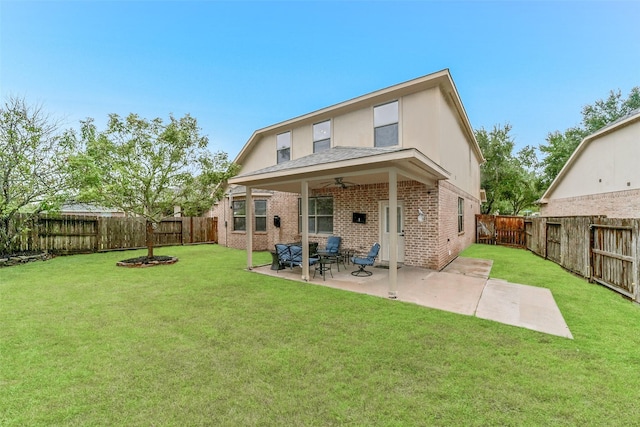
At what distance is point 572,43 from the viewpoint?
14.2m

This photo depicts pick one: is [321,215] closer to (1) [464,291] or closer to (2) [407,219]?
(2) [407,219]

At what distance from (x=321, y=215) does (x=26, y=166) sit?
1094 cm

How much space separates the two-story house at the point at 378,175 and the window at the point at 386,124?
0.12ft

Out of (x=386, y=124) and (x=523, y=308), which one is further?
(x=386, y=124)

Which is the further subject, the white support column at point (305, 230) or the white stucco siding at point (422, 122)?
the white stucco siding at point (422, 122)

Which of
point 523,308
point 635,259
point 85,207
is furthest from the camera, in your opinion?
point 85,207

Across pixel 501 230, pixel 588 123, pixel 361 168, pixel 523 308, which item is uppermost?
pixel 588 123

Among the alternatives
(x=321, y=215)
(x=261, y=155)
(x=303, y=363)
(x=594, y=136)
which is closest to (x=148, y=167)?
(x=261, y=155)

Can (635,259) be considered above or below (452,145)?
below

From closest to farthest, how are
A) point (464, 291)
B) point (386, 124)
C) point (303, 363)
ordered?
point (303, 363)
point (464, 291)
point (386, 124)

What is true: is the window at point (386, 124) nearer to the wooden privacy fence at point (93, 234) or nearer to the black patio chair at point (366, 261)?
the black patio chair at point (366, 261)

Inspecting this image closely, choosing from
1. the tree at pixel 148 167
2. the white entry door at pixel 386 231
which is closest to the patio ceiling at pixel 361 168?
the white entry door at pixel 386 231

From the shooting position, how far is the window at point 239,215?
567 inches

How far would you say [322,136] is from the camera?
11.5 m
